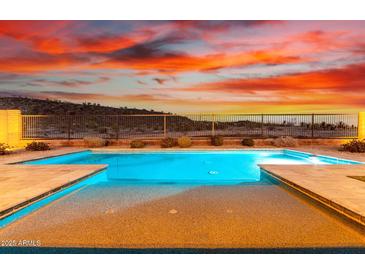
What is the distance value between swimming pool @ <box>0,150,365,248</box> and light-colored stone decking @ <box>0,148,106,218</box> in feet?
0.45

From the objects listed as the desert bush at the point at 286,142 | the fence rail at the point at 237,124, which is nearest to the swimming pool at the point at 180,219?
the desert bush at the point at 286,142

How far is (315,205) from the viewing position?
4359 millimetres

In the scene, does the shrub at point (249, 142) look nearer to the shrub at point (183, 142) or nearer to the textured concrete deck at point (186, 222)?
the shrub at point (183, 142)

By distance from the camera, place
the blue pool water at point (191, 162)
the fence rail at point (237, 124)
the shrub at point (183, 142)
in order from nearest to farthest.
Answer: the blue pool water at point (191, 162), the shrub at point (183, 142), the fence rail at point (237, 124)

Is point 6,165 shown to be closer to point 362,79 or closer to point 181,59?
point 181,59

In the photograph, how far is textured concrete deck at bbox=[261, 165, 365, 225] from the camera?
3.86 metres

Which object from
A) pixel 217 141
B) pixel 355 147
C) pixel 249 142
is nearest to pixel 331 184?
pixel 355 147

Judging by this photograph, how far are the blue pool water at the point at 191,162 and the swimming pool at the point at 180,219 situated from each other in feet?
6.02

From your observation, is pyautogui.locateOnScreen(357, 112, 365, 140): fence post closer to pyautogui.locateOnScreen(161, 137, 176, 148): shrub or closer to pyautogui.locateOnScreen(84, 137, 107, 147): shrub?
pyautogui.locateOnScreen(161, 137, 176, 148): shrub

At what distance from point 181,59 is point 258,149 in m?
6.40

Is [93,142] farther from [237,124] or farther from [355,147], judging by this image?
[355,147]

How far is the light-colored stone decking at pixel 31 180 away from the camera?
4.18 metres

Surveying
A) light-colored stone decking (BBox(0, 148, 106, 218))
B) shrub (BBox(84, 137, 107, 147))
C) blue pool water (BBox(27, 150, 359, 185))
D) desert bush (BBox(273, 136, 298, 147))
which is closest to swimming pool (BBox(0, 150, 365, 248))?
light-colored stone decking (BBox(0, 148, 106, 218))
